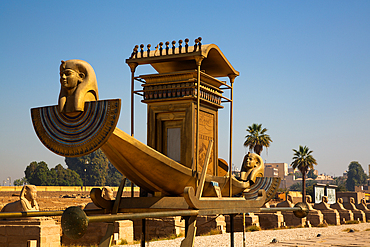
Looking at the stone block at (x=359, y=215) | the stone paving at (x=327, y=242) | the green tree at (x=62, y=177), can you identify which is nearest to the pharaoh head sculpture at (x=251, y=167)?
the stone paving at (x=327, y=242)

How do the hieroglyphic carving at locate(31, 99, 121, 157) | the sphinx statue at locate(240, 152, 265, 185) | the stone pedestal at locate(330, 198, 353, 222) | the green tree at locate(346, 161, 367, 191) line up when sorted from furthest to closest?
the green tree at locate(346, 161, 367, 191)
the stone pedestal at locate(330, 198, 353, 222)
the sphinx statue at locate(240, 152, 265, 185)
the hieroglyphic carving at locate(31, 99, 121, 157)

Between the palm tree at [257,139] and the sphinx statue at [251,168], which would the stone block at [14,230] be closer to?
the sphinx statue at [251,168]

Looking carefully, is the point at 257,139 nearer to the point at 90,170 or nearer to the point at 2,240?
the point at 2,240

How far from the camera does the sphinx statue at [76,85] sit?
431 centimetres

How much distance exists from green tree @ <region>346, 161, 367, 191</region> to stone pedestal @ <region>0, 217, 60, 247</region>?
392 feet

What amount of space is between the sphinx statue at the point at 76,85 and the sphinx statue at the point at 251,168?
3.82 meters

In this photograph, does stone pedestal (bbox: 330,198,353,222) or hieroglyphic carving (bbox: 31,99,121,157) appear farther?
stone pedestal (bbox: 330,198,353,222)

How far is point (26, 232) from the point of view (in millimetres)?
11500

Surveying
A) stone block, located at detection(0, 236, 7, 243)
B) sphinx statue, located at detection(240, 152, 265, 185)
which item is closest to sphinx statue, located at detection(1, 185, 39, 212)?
stone block, located at detection(0, 236, 7, 243)

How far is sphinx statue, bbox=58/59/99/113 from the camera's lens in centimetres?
431

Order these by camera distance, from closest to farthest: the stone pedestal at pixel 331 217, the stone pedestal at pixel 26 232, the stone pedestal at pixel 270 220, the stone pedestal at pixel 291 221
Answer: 1. the stone pedestal at pixel 26 232
2. the stone pedestal at pixel 270 220
3. the stone pedestal at pixel 291 221
4. the stone pedestal at pixel 331 217

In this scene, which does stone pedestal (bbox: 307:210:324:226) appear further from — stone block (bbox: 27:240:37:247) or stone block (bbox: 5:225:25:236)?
stone block (bbox: 5:225:25:236)

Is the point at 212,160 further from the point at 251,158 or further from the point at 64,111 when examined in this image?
the point at 64,111

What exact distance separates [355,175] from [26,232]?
124 metres
